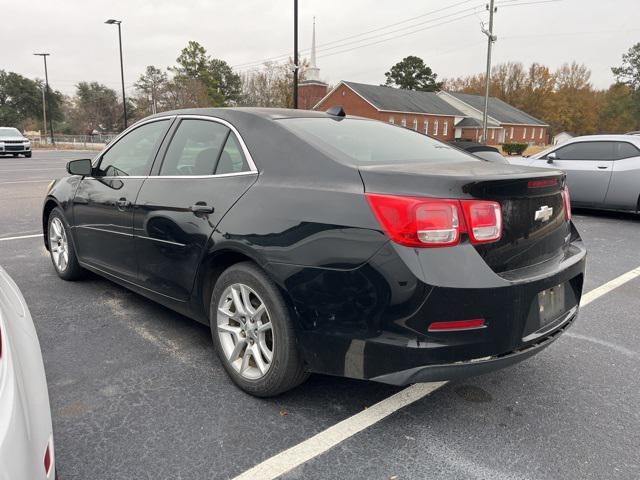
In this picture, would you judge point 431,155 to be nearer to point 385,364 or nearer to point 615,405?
point 385,364

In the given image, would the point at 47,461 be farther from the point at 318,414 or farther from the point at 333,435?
the point at 318,414

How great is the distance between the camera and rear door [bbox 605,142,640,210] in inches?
340

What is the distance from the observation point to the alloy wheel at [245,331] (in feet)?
9.02

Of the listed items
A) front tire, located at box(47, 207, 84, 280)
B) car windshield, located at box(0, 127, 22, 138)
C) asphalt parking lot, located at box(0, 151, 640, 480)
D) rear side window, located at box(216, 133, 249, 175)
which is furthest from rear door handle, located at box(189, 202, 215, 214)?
car windshield, located at box(0, 127, 22, 138)

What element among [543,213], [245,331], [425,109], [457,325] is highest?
[425,109]

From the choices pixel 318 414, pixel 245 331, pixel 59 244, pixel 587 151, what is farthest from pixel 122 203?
pixel 587 151

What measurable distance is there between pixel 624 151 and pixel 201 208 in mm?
8438

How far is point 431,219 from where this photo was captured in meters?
2.22

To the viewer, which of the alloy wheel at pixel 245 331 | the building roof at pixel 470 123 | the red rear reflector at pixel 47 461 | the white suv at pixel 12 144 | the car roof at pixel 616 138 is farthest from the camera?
the building roof at pixel 470 123

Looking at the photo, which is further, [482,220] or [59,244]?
[59,244]

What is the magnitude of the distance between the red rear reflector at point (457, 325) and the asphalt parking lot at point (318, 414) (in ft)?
2.03

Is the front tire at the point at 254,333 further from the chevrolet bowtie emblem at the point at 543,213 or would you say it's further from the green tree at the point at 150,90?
the green tree at the point at 150,90

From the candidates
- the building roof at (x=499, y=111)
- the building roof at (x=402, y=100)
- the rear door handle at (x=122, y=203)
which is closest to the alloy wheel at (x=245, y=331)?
the rear door handle at (x=122, y=203)

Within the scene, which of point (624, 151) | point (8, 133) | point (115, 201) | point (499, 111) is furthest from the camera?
point (499, 111)
